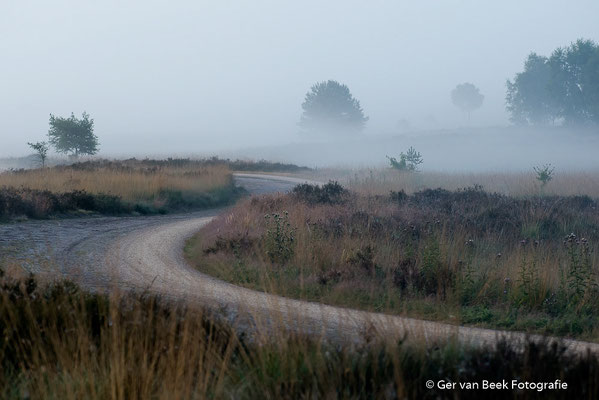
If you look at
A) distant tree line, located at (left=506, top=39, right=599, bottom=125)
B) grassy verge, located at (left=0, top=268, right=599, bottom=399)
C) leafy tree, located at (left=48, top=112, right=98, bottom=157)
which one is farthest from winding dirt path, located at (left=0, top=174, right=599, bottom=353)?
distant tree line, located at (left=506, top=39, right=599, bottom=125)

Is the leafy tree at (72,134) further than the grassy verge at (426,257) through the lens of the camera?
Yes

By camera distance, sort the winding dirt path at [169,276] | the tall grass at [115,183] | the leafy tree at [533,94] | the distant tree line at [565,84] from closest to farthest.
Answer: the winding dirt path at [169,276]
the tall grass at [115,183]
the distant tree line at [565,84]
the leafy tree at [533,94]

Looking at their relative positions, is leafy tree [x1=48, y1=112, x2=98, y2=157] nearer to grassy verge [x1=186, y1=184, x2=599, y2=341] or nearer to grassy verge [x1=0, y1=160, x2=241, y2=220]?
grassy verge [x1=0, y1=160, x2=241, y2=220]

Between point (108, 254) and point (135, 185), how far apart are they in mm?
13839

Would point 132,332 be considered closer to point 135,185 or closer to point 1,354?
point 1,354

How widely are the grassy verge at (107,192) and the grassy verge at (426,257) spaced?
19.0ft

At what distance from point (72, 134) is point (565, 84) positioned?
71.2 metres

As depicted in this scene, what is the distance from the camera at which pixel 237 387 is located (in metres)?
5.34

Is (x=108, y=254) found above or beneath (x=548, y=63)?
beneath

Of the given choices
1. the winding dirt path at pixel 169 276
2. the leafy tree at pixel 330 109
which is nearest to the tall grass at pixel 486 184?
the winding dirt path at pixel 169 276

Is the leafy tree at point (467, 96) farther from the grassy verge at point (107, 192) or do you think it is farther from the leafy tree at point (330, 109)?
the grassy verge at point (107, 192)

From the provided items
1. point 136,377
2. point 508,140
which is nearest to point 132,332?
point 136,377

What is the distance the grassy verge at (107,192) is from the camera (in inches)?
838

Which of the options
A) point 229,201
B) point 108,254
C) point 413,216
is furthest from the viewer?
point 229,201
